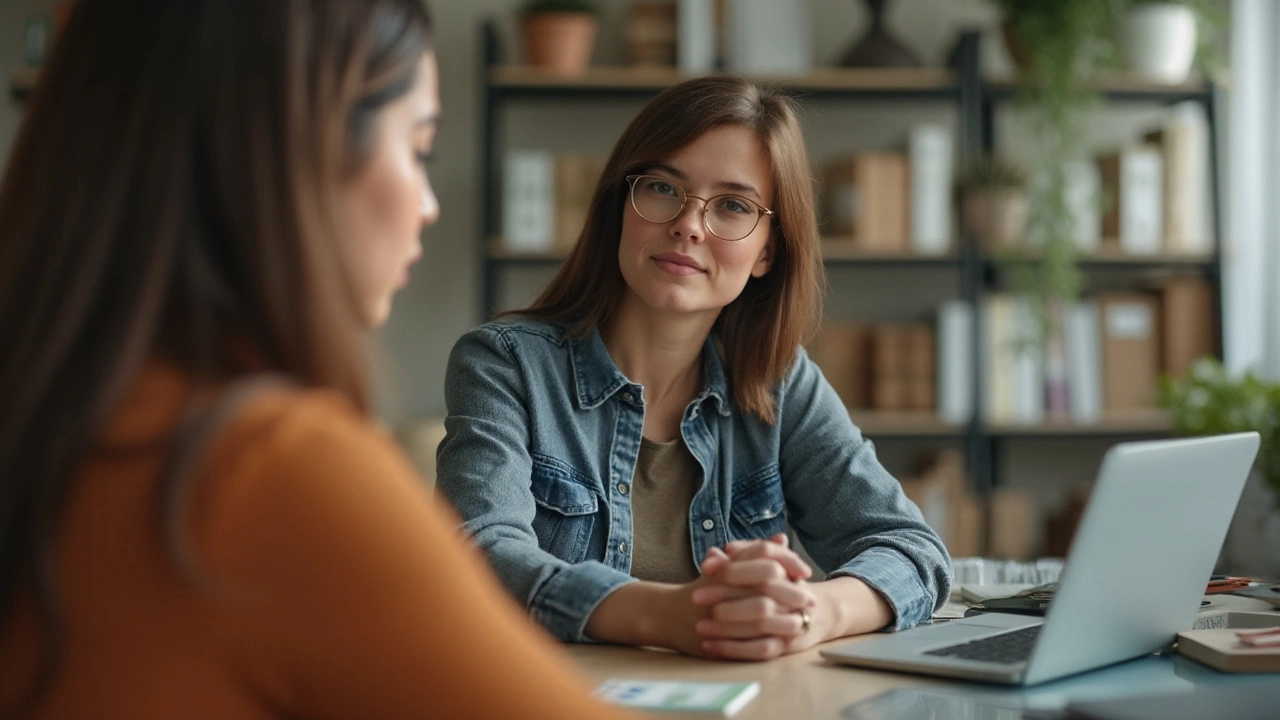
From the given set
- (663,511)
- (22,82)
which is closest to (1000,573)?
(663,511)

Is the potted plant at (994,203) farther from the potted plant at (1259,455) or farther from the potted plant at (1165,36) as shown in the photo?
the potted plant at (1259,455)

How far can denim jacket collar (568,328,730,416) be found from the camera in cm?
166

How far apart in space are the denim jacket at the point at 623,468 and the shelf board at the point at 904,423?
1910 millimetres

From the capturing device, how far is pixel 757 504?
171cm

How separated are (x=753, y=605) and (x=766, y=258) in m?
0.75

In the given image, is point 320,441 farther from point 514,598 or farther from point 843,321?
point 843,321

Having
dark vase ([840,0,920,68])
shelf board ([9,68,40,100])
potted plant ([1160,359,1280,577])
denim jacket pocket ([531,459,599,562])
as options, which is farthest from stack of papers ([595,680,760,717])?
shelf board ([9,68,40,100])

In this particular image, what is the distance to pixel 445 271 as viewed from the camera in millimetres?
3979

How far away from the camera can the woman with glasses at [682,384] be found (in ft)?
5.20

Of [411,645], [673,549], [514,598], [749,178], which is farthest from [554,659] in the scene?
[749,178]

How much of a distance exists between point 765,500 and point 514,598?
0.50 meters

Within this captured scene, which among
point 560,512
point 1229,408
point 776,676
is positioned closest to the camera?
point 776,676

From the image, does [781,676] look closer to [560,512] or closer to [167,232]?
[560,512]

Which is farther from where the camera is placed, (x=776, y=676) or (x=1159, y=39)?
(x=1159, y=39)
